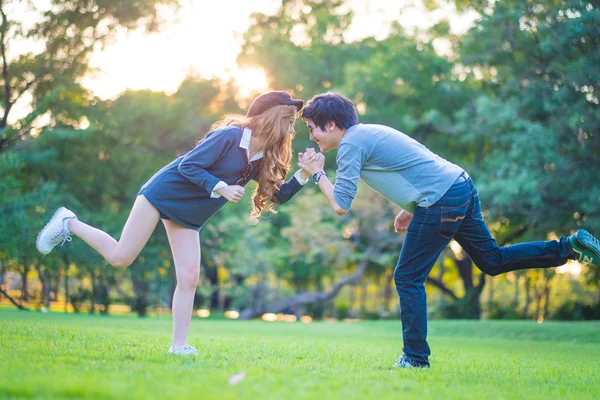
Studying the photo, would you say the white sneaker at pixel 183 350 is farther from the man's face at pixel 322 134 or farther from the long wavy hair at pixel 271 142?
the man's face at pixel 322 134

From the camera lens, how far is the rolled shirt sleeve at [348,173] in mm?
4762

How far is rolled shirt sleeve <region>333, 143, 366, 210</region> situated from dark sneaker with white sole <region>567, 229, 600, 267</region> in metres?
1.72

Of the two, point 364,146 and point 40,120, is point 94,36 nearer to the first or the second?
point 40,120

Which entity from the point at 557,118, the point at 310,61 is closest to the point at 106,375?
the point at 557,118

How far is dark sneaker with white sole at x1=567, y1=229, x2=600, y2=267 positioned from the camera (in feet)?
16.4

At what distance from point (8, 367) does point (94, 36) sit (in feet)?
61.8

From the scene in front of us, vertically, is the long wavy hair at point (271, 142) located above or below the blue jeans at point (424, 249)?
above

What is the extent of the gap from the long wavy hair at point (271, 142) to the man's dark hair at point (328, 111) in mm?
339

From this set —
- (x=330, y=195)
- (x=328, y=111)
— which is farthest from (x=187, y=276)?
(x=328, y=111)

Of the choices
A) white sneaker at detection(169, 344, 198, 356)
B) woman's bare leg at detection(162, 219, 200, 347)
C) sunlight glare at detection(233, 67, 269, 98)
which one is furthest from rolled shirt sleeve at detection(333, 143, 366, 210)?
sunlight glare at detection(233, 67, 269, 98)

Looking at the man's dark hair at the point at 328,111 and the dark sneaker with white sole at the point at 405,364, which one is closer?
the dark sneaker with white sole at the point at 405,364

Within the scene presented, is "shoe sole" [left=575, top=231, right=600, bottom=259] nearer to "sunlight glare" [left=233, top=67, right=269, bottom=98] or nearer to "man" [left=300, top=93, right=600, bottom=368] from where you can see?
"man" [left=300, top=93, right=600, bottom=368]

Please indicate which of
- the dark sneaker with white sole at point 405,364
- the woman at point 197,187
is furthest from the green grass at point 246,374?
the woman at point 197,187

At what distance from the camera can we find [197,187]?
201 inches
